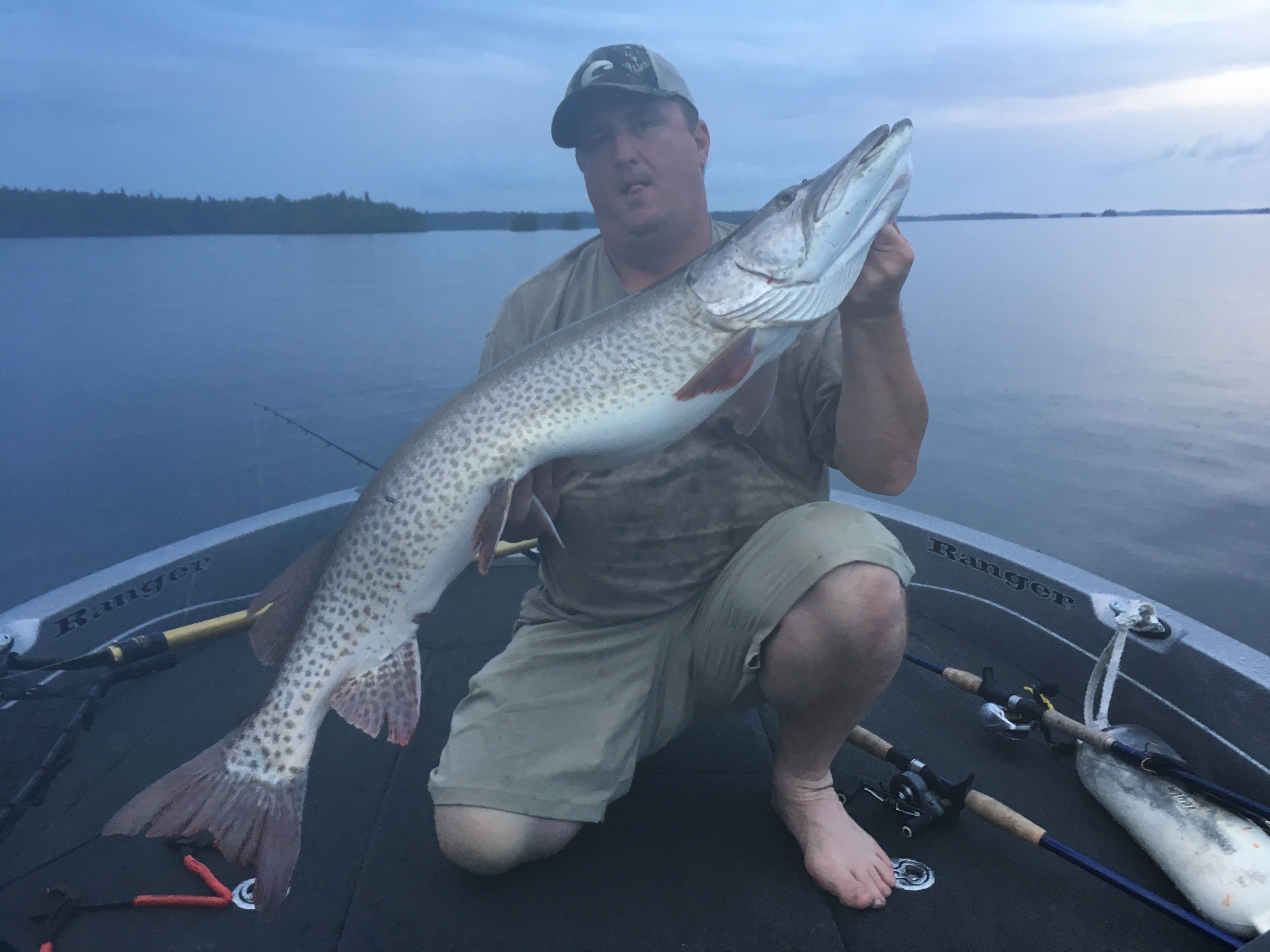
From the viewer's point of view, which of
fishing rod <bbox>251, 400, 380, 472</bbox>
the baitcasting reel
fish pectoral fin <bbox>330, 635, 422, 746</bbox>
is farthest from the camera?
fishing rod <bbox>251, 400, 380, 472</bbox>

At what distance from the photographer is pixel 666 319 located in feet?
7.25

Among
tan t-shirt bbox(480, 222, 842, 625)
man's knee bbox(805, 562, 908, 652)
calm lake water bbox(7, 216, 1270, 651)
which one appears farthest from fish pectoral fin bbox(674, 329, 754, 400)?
calm lake water bbox(7, 216, 1270, 651)

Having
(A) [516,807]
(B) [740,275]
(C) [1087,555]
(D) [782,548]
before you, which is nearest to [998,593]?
(D) [782,548]

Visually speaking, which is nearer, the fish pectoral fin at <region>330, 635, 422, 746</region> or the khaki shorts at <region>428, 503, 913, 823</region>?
the fish pectoral fin at <region>330, 635, 422, 746</region>

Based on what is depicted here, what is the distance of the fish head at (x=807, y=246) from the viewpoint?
6.36 feet

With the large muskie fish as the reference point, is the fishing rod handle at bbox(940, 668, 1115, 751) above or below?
below

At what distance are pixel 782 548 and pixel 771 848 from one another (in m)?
0.95

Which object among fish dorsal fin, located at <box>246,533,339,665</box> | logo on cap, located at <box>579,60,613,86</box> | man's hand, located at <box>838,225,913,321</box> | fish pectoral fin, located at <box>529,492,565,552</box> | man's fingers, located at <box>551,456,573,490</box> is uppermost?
logo on cap, located at <box>579,60,613,86</box>

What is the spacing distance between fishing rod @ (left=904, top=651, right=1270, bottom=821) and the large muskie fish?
4.88 feet

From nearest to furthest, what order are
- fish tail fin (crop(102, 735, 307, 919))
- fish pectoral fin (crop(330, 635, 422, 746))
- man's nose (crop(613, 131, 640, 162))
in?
fish tail fin (crop(102, 735, 307, 919)) < fish pectoral fin (crop(330, 635, 422, 746)) < man's nose (crop(613, 131, 640, 162))

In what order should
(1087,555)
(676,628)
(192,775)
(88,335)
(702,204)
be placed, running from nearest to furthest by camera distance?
(192,775) → (676,628) → (702,204) → (1087,555) → (88,335)

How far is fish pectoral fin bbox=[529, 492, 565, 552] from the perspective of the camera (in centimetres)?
224

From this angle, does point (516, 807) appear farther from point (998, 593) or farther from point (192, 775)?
point (998, 593)

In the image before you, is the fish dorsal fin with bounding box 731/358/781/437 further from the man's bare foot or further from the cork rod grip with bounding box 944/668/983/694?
the cork rod grip with bounding box 944/668/983/694
